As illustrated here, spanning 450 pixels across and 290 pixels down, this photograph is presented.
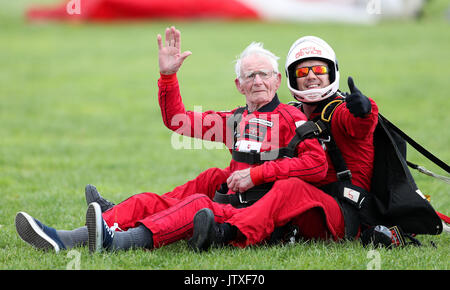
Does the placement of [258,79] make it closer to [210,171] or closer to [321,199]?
[210,171]

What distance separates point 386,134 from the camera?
18.1 ft

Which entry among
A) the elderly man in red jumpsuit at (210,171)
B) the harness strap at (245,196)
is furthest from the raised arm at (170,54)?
the harness strap at (245,196)

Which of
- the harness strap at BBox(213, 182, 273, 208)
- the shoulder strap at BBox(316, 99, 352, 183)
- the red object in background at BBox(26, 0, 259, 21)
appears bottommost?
the harness strap at BBox(213, 182, 273, 208)

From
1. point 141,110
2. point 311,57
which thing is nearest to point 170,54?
point 311,57

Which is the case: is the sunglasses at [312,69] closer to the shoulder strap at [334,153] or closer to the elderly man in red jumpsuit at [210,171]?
the elderly man in red jumpsuit at [210,171]

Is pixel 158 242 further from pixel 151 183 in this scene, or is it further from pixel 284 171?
pixel 151 183

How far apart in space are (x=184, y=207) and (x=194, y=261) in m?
0.48

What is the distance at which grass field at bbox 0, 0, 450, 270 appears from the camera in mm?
5008

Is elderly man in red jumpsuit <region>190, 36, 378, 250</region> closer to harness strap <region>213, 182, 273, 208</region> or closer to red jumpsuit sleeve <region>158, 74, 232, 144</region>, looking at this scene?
harness strap <region>213, 182, 273, 208</region>

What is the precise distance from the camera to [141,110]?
632 inches

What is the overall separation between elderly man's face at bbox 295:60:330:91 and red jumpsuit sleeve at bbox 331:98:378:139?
292 mm

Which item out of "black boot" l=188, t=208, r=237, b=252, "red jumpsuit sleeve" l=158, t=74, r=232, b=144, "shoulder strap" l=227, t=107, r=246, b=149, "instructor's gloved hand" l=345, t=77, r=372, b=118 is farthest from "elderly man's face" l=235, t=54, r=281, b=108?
"black boot" l=188, t=208, r=237, b=252

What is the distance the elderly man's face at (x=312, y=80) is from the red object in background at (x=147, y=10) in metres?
27.8
